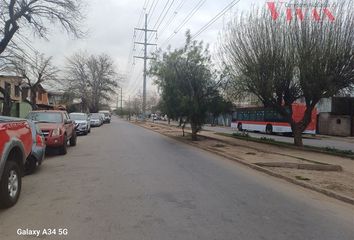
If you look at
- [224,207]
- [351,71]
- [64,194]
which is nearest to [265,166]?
[224,207]

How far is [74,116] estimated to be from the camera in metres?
32.2

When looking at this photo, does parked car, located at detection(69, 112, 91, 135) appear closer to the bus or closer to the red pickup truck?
the bus

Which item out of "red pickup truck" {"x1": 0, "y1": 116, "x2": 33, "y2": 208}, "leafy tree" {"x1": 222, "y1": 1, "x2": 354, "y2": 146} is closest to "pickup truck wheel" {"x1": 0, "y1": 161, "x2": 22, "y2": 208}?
"red pickup truck" {"x1": 0, "y1": 116, "x2": 33, "y2": 208}

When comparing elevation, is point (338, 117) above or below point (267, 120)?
above

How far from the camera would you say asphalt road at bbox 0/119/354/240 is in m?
6.07

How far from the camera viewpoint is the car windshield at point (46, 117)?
1745cm

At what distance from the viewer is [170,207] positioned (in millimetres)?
7488

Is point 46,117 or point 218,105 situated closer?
point 46,117

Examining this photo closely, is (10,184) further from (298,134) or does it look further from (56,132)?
(298,134)

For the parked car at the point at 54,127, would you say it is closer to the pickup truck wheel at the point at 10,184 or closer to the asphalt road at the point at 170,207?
the asphalt road at the point at 170,207

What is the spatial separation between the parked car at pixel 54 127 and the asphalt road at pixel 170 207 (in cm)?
382

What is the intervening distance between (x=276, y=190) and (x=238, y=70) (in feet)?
48.9

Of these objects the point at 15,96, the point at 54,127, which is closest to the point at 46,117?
the point at 54,127

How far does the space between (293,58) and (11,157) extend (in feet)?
55.0
